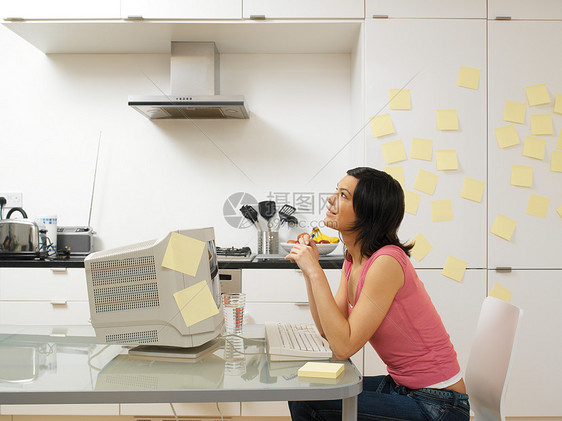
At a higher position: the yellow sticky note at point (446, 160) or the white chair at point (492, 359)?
the yellow sticky note at point (446, 160)

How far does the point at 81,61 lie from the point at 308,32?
1.32 m

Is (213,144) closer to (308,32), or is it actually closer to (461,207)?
(308,32)

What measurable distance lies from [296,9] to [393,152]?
82 centimetres

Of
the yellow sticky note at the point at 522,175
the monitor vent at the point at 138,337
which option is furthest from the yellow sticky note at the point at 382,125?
the monitor vent at the point at 138,337

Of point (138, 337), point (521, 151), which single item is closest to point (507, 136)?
point (521, 151)

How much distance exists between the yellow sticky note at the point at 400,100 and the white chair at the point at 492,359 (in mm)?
1141

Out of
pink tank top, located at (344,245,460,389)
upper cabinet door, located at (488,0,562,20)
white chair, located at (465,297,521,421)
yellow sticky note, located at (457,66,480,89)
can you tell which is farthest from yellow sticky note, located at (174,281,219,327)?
upper cabinet door, located at (488,0,562,20)

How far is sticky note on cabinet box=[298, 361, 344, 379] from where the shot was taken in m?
0.96

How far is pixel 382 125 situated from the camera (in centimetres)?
237

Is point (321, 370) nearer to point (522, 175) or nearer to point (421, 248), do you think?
point (421, 248)

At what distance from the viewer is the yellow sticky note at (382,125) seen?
2.36m

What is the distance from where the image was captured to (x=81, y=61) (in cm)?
286

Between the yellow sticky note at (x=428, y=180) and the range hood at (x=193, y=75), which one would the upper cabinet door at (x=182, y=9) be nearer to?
the range hood at (x=193, y=75)

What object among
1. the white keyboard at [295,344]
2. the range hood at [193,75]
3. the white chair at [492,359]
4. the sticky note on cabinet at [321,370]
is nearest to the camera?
the sticky note on cabinet at [321,370]
